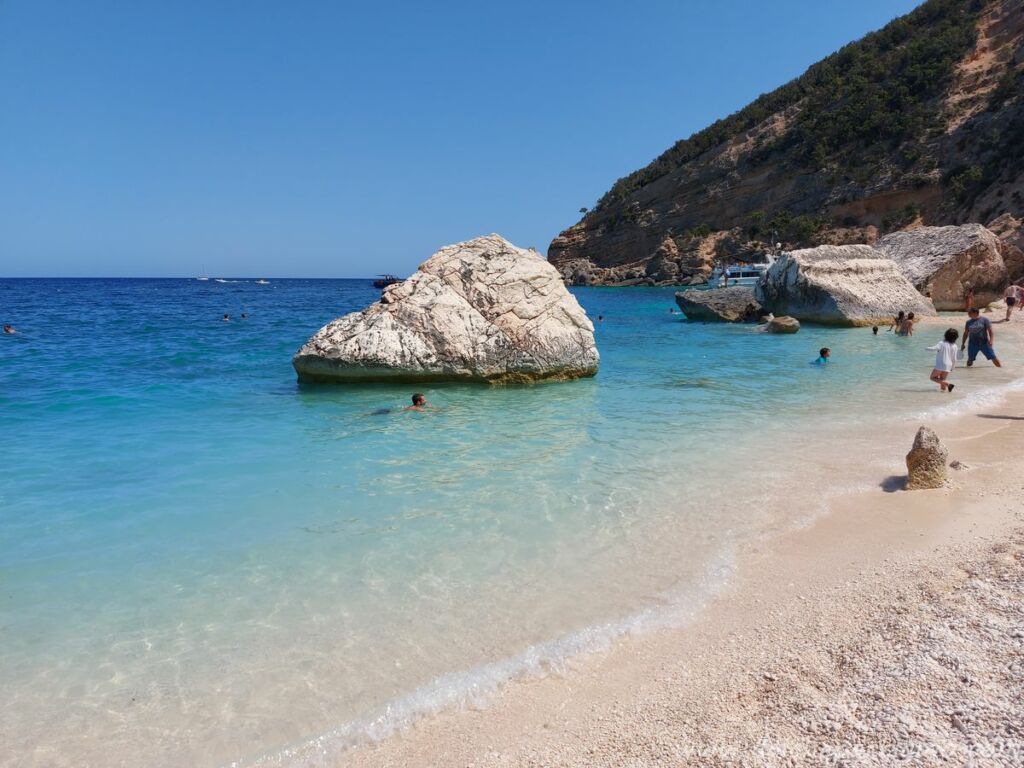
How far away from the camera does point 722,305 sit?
97.1 ft

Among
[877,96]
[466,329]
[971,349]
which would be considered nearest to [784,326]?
[971,349]

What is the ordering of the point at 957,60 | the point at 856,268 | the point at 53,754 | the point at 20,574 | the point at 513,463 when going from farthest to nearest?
the point at 957,60, the point at 856,268, the point at 513,463, the point at 20,574, the point at 53,754

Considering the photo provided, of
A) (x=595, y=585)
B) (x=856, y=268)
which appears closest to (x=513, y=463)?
(x=595, y=585)

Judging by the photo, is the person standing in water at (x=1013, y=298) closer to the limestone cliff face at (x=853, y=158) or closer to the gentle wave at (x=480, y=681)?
the limestone cliff face at (x=853, y=158)

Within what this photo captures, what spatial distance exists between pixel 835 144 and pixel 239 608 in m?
66.1

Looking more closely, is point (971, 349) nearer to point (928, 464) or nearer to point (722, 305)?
point (928, 464)

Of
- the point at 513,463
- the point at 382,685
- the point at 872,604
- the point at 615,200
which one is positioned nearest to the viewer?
the point at 382,685

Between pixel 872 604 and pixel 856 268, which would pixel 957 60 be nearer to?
pixel 856 268

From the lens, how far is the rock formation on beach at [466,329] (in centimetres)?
1259

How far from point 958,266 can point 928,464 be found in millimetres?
26319

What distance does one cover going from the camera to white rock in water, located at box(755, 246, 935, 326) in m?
25.5

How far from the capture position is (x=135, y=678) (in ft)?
12.1

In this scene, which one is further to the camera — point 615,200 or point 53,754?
point 615,200

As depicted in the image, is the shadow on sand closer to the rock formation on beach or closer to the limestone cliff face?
the rock formation on beach
